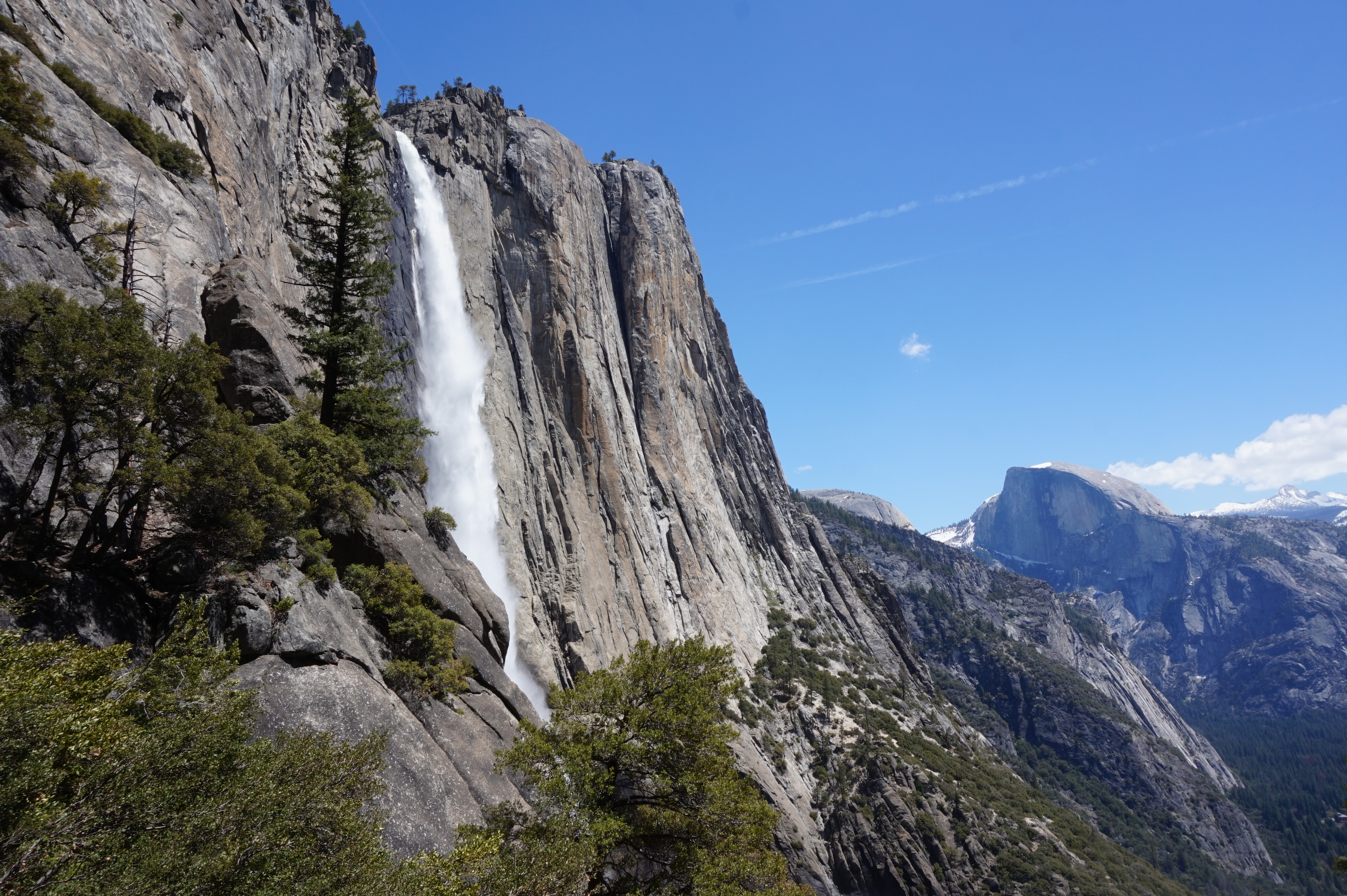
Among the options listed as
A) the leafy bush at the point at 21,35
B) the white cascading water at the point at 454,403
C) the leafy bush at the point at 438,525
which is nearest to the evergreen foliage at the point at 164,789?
the leafy bush at the point at 438,525

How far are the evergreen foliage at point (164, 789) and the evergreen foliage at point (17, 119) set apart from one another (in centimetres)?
1254

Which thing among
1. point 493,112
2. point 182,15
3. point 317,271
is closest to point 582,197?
point 493,112

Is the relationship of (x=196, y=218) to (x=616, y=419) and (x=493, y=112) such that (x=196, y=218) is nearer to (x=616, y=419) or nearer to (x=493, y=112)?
(x=616, y=419)

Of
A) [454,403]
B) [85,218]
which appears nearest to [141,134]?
[85,218]

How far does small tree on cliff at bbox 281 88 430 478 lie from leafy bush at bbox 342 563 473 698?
4.78 meters

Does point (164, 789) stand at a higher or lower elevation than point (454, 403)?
lower

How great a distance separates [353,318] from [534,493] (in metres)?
28.3

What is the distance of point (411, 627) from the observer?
18734mm

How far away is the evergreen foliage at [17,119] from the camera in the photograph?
16.6m

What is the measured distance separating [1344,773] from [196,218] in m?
264

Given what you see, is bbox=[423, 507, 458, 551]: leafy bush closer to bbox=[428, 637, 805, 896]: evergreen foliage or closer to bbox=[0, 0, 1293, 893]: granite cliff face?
bbox=[0, 0, 1293, 893]: granite cliff face

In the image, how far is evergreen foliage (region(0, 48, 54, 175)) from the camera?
1659 cm

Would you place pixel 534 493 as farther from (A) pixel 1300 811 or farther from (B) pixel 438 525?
(A) pixel 1300 811

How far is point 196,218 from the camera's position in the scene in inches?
910
